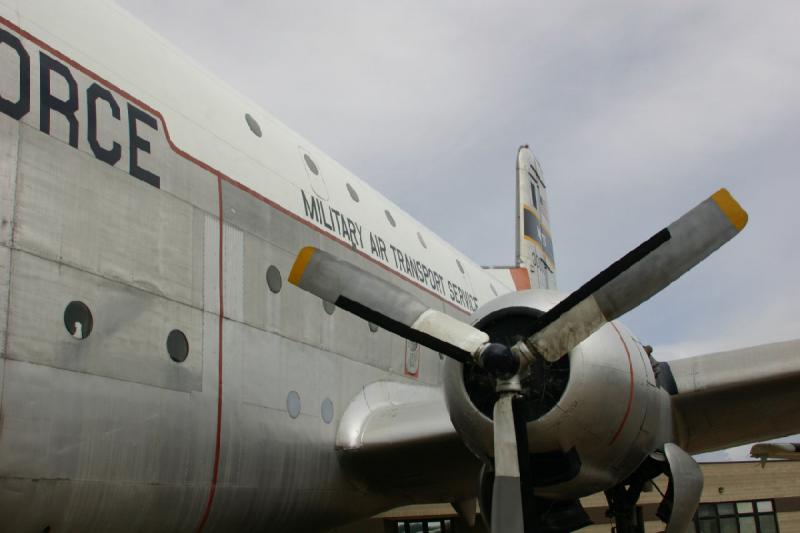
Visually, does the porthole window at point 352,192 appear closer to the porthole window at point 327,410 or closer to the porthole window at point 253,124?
the porthole window at point 253,124

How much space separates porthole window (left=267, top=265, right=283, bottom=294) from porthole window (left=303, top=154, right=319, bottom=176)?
1.55m

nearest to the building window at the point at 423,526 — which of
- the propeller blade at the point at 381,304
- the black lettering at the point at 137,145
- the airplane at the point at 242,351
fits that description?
the airplane at the point at 242,351

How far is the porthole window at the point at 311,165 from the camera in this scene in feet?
29.6

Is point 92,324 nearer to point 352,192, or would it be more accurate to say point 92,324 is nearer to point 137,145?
point 137,145

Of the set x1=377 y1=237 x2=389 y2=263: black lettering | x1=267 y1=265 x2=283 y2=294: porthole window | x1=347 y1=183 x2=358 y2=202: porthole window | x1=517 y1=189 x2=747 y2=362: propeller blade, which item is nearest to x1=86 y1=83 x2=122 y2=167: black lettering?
x1=267 y1=265 x2=283 y2=294: porthole window

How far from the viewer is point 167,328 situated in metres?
6.41

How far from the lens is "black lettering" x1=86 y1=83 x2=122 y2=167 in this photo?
6164 millimetres

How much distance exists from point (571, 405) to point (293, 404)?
246 cm

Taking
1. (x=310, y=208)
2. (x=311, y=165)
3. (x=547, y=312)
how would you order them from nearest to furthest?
1. (x=547, y=312)
2. (x=310, y=208)
3. (x=311, y=165)

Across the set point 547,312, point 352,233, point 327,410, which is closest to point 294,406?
point 327,410

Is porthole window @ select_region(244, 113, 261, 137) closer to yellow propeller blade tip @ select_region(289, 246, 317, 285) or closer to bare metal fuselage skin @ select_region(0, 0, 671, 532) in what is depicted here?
bare metal fuselage skin @ select_region(0, 0, 671, 532)

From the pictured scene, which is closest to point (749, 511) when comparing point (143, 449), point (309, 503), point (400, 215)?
point (400, 215)

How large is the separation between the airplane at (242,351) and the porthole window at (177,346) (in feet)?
0.06

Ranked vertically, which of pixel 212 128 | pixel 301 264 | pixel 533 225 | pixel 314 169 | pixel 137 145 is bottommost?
pixel 301 264
